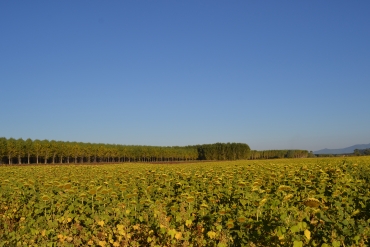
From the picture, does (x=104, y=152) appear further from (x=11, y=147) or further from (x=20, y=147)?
(x=11, y=147)

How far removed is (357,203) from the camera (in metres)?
7.47

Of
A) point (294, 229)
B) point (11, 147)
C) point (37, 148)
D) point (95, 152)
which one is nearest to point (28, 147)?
point (37, 148)

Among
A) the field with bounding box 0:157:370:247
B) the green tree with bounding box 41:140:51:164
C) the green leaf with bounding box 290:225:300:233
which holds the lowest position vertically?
the field with bounding box 0:157:370:247

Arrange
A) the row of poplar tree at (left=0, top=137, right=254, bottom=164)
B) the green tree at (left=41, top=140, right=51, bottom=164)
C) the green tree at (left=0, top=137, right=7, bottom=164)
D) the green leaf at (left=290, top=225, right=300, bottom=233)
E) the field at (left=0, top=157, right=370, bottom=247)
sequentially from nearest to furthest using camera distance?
1. the green leaf at (left=290, top=225, right=300, bottom=233)
2. the field at (left=0, top=157, right=370, bottom=247)
3. the green tree at (left=0, top=137, right=7, bottom=164)
4. the row of poplar tree at (left=0, top=137, right=254, bottom=164)
5. the green tree at (left=41, top=140, right=51, bottom=164)

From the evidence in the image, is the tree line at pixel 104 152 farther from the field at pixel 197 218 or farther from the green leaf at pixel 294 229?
the green leaf at pixel 294 229

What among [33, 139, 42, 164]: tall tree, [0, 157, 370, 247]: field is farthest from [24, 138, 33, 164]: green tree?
[0, 157, 370, 247]: field

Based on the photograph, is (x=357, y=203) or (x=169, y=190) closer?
(x=357, y=203)

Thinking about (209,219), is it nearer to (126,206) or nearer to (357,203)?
(126,206)

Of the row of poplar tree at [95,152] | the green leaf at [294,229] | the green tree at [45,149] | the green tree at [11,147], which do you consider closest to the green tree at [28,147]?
the row of poplar tree at [95,152]

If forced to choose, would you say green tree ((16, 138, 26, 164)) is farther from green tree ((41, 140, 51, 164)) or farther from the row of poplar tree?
green tree ((41, 140, 51, 164))

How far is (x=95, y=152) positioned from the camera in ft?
370

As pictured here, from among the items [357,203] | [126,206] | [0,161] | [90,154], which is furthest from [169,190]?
[90,154]

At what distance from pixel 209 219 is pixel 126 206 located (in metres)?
2.78

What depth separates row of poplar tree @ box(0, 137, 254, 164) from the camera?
90812 mm
